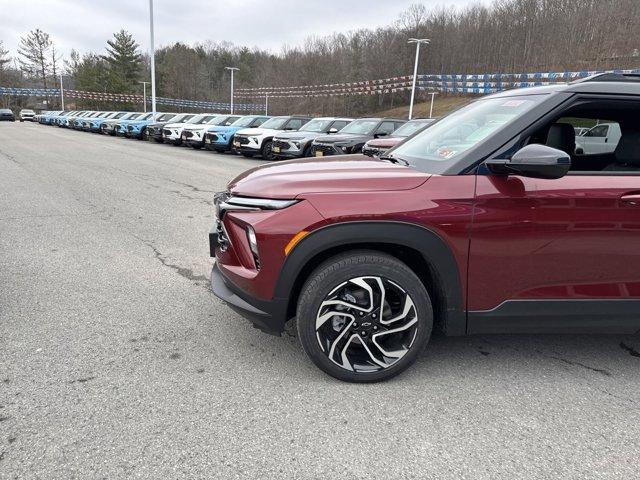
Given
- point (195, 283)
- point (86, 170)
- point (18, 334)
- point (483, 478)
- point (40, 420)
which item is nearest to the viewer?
point (483, 478)

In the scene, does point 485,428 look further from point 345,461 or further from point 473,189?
point 473,189

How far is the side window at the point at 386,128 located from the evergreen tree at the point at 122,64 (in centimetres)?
7248

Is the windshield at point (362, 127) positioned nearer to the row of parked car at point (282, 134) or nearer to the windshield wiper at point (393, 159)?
the row of parked car at point (282, 134)

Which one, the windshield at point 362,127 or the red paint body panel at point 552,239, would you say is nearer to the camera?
the red paint body panel at point 552,239

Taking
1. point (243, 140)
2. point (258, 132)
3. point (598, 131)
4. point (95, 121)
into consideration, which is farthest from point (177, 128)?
point (598, 131)

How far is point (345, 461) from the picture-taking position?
2117 millimetres

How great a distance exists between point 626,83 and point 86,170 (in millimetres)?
11655

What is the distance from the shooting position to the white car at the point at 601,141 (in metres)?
3.25

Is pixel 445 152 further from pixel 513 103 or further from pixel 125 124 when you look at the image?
pixel 125 124

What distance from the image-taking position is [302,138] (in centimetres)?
1411

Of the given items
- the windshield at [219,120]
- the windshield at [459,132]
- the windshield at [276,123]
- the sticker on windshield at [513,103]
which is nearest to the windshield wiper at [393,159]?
the windshield at [459,132]

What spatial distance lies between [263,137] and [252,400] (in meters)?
14.0

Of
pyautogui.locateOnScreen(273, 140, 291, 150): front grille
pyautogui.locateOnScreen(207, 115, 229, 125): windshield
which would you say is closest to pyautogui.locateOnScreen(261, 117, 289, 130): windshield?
pyautogui.locateOnScreen(273, 140, 291, 150): front grille

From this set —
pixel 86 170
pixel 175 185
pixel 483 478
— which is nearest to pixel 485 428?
pixel 483 478
